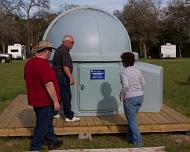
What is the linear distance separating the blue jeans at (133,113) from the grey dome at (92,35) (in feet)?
6.48

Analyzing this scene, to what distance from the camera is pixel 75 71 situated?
1013 cm

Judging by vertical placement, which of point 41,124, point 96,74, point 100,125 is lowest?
point 100,125

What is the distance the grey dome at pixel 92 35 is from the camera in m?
10.1

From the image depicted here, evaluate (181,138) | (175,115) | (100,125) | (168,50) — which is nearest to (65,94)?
(100,125)

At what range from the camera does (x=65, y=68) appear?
9.11m

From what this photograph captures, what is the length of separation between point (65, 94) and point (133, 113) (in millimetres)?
1679

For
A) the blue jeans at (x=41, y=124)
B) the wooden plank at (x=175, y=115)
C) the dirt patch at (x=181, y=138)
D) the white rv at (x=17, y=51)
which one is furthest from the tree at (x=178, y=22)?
the blue jeans at (x=41, y=124)

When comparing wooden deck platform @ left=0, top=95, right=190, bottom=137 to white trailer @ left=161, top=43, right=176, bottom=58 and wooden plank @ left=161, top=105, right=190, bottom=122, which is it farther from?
white trailer @ left=161, top=43, right=176, bottom=58

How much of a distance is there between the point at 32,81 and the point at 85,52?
2917 mm

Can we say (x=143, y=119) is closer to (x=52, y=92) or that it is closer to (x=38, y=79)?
(x=52, y=92)

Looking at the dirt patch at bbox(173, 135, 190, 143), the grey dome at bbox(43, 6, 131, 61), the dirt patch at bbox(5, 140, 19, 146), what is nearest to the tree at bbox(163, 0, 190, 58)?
the grey dome at bbox(43, 6, 131, 61)

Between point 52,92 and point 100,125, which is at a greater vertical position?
point 52,92

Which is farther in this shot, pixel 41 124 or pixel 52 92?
pixel 41 124

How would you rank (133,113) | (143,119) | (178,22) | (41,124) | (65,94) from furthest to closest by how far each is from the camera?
(178,22), (143,119), (65,94), (133,113), (41,124)
